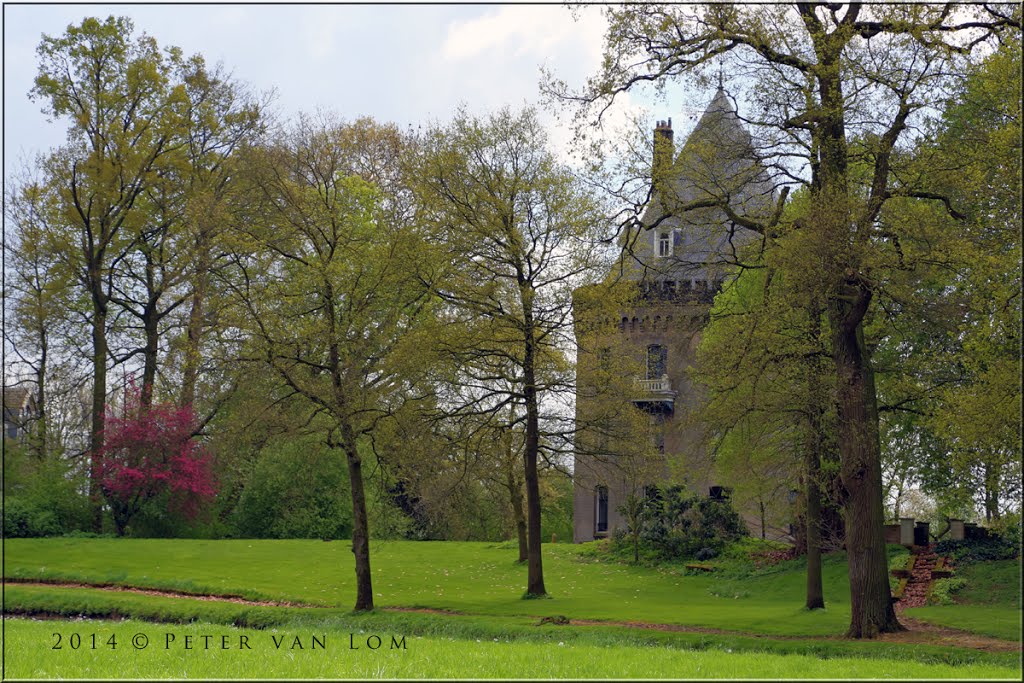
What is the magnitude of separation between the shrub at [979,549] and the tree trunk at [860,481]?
11809mm

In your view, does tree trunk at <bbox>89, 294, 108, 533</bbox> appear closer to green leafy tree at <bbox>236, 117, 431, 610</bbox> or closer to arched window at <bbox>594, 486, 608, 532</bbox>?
green leafy tree at <bbox>236, 117, 431, 610</bbox>

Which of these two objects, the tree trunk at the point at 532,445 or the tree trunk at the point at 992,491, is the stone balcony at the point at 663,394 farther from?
the tree trunk at the point at 532,445

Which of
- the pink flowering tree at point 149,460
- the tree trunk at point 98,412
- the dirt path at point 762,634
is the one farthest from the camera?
the tree trunk at point 98,412

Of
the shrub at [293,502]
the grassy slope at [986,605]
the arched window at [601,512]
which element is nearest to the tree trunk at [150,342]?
the shrub at [293,502]

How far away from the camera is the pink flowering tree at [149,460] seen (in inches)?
1518

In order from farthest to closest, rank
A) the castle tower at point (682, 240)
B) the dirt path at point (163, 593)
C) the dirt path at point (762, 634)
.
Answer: the dirt path at point (163, 593) → the castle tower at point (682, 240) → the dirt path at point (762, 634)

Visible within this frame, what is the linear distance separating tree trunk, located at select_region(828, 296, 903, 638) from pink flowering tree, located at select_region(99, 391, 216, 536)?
2625 cm

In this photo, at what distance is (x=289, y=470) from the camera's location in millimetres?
40906

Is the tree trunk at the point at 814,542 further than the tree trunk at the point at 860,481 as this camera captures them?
Yes

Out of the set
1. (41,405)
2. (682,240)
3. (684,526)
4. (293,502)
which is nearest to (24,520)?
(41,405)

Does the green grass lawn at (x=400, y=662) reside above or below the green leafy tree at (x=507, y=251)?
below

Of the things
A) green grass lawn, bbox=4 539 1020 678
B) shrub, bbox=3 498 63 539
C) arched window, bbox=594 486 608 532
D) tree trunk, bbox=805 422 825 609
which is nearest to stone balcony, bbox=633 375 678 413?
arched window, bbox=594 486 608 532

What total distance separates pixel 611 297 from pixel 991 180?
31.5 ft

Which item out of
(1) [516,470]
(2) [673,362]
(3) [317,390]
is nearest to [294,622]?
(3) [317,390]
